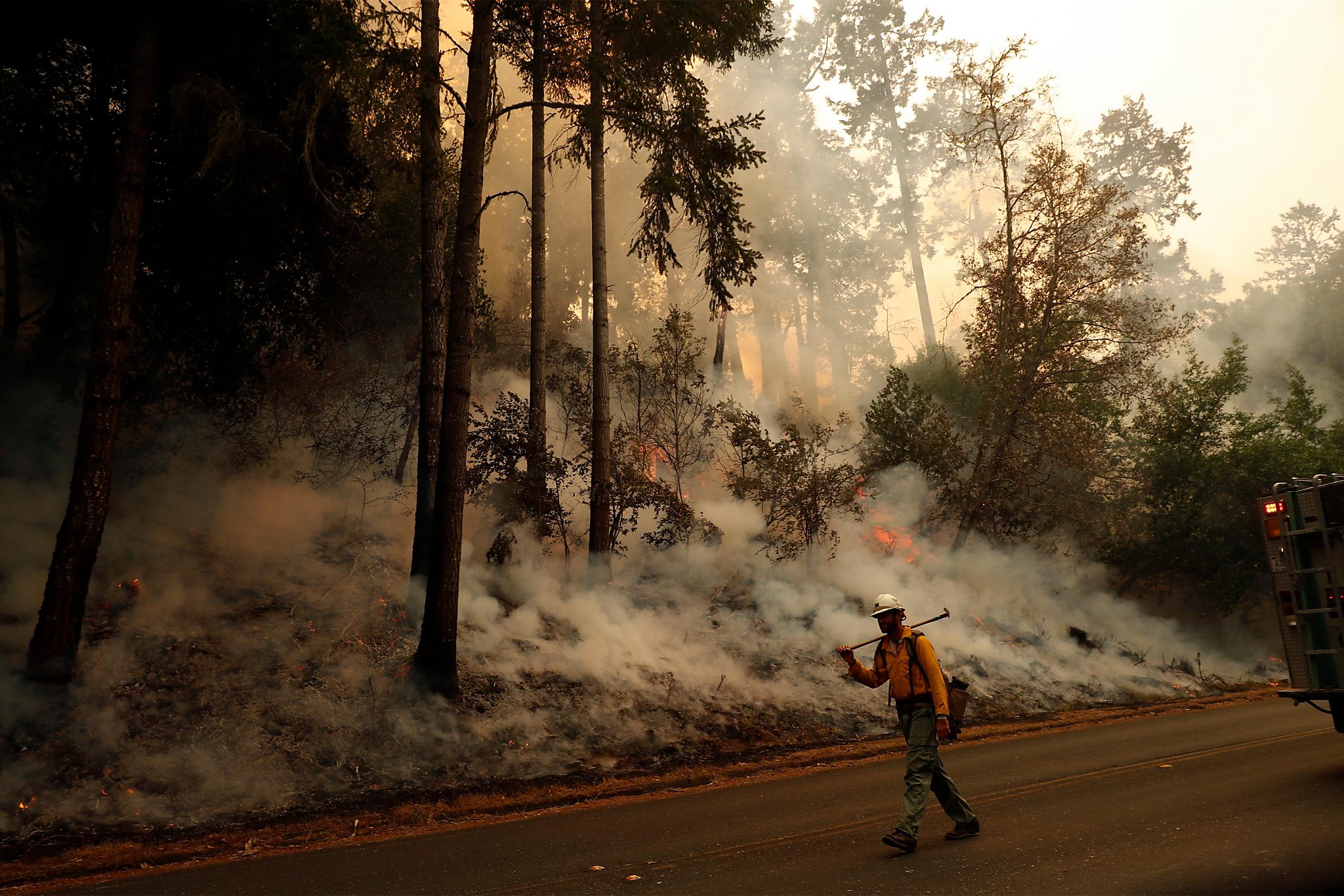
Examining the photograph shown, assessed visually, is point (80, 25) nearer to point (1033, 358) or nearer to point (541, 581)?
point (541, 581)

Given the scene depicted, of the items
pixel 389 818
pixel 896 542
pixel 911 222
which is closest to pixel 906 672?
pixel 389 818

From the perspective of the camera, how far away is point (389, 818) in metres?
8.53

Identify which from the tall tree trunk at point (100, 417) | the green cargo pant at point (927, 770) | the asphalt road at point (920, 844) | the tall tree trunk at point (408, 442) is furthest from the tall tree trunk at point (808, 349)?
the green cargo pant at point (927, 770)

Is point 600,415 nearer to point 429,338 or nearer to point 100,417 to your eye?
point 429,338

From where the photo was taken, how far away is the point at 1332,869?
521cm

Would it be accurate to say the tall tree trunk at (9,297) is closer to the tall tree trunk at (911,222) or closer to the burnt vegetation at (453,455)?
the burnt vegetation at (453,455)

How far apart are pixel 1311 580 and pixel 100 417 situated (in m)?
11.9

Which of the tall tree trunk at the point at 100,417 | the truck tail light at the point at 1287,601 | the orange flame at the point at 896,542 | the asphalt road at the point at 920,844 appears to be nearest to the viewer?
the asphalt road at the point at 920,844

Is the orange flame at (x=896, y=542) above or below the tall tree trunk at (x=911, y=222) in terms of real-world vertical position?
below

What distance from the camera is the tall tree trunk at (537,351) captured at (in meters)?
15.8

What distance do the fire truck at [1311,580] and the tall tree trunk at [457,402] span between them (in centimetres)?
870

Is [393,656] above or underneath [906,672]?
above

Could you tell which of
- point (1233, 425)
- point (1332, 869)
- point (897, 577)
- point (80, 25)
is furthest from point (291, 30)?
point (1233, 425)

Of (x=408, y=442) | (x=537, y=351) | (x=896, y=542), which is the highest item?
(x=537, y=351)
